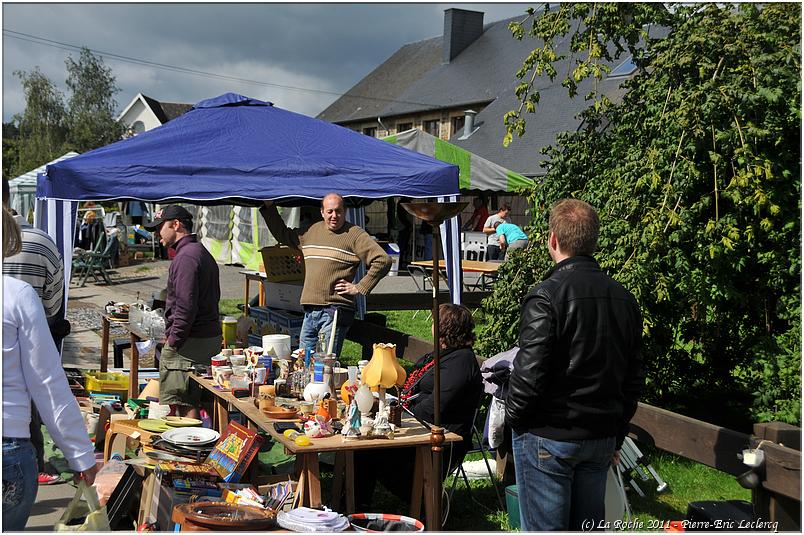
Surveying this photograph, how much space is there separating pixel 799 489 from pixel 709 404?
3941 millimetres

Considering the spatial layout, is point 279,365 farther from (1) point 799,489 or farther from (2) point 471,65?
(2) point 471,65

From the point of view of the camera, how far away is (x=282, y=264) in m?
8.43

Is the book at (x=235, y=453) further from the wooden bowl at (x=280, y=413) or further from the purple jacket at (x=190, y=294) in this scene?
the purple jacket at (x=190, y=294)

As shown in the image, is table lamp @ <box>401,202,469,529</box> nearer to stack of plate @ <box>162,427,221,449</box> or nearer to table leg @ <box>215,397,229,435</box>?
stack of plate @ <box>162,427,221,449</box>

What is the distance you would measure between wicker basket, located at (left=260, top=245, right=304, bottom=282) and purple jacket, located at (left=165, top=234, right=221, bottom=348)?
2.28 m

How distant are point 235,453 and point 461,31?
37.2 meters

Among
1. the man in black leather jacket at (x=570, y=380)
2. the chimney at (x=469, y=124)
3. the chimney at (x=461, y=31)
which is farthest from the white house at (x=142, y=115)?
the man in black leather jacket at (x=570, y=380)

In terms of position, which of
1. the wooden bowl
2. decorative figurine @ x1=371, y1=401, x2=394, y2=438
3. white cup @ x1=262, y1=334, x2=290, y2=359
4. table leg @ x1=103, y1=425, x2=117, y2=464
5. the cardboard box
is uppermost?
the cardboard box

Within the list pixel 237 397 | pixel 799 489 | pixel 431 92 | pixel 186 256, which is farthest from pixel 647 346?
pixel 431 92

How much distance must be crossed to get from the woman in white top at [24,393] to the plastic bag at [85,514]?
0.44m

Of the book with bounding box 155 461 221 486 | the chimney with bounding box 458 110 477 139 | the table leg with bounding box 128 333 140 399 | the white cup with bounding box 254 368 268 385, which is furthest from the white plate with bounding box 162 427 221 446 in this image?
the chimney with bounding box 458 110 477 139

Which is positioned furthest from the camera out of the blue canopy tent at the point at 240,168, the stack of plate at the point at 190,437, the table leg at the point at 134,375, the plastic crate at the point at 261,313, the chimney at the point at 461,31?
the chimney at the point at 461,31

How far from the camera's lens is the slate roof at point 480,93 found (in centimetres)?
2598

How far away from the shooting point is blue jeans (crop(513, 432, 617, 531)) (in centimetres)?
318
